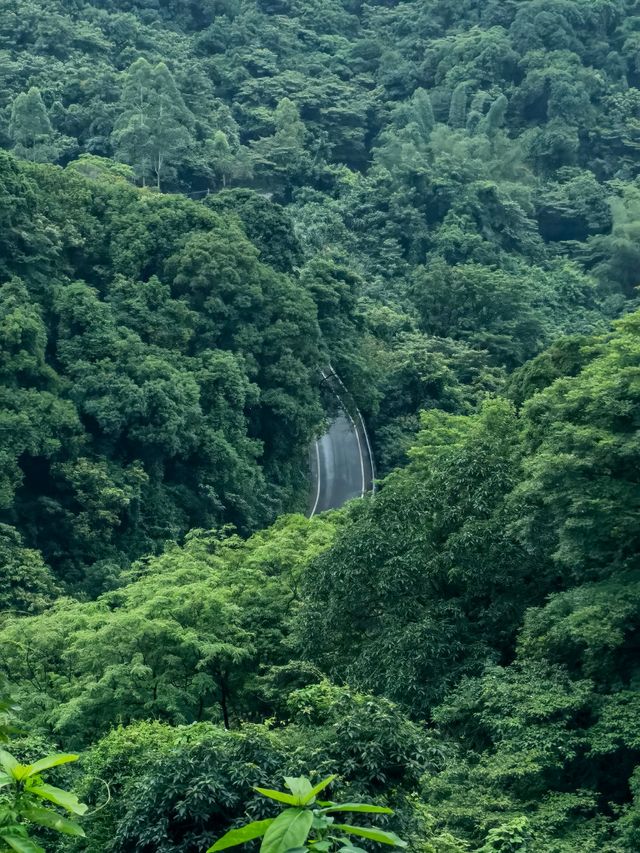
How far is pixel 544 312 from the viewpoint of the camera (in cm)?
4875

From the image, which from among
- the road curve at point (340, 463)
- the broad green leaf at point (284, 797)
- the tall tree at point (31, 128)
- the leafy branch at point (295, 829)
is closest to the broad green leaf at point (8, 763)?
the leafy branch at point (295, 829)

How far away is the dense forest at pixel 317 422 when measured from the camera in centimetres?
1302

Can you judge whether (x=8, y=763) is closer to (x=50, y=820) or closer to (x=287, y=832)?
(x=50, y=820)

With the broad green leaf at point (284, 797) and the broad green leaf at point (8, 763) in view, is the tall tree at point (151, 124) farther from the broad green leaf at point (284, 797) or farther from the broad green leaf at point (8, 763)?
the broad green leaf at point (284, 797)

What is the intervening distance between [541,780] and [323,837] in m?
11.9

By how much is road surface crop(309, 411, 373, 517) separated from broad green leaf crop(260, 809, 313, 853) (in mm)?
32676

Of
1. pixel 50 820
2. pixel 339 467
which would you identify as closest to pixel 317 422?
pixel 339 467

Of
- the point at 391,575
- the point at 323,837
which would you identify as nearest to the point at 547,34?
the point at 391,575

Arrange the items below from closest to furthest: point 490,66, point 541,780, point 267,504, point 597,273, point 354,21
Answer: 1. point 541,780
2. point 267,504
3. point 597,273
4. point 490,66
5. point 354,21

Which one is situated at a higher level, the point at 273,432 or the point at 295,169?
the point at 295,169

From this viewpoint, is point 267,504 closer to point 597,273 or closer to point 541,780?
point 541,780

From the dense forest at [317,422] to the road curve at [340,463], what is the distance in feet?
2.44

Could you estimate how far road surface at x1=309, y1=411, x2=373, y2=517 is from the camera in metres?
37.2

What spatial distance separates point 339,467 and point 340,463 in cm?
19
